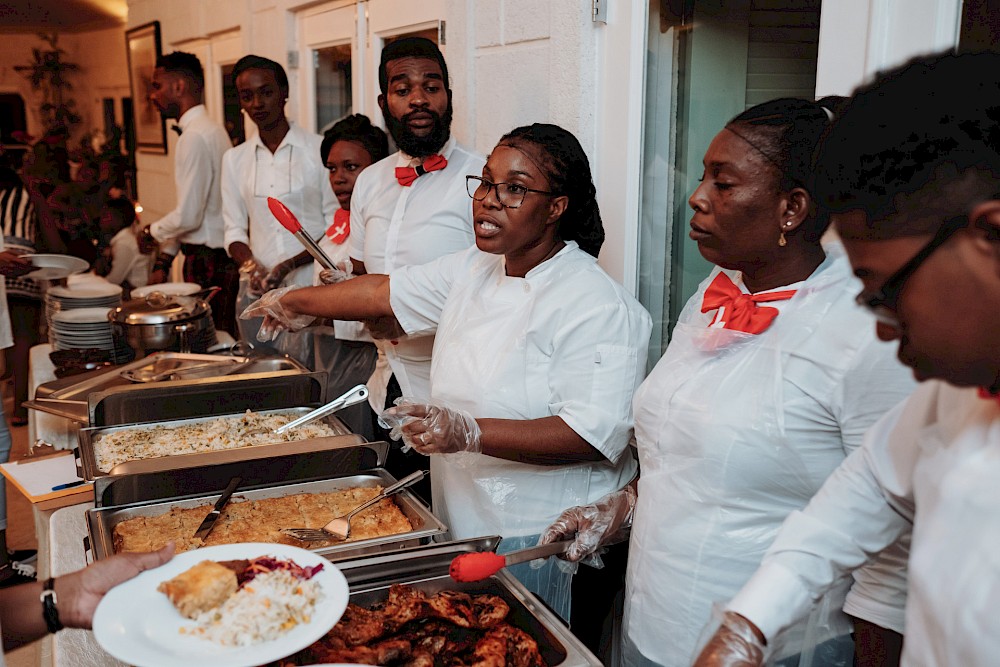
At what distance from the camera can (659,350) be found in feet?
6.54

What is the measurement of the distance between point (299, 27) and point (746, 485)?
367cm

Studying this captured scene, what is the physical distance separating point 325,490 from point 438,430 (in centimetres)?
41

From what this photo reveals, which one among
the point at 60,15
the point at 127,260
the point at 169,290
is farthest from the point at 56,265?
the point at 60,15

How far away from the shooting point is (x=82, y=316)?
315 cm

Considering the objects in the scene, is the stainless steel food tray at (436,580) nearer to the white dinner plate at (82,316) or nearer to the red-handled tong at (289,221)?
the red-handled tong at (289,221)

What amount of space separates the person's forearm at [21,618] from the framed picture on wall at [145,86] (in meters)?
6.03

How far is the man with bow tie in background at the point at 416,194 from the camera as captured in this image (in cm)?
232

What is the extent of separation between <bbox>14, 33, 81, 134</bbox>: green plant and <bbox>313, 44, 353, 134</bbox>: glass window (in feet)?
23.6

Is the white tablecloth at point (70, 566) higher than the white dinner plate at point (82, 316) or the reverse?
the reverse

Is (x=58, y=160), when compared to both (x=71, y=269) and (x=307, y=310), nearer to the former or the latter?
(x=71, y=269)

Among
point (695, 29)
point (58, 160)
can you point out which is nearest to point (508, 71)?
point (695, 29)

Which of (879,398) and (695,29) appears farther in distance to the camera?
(695,29)

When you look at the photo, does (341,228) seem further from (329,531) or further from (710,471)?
(710,471)

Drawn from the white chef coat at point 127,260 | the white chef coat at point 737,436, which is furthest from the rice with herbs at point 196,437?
the white chef coat at point 127,260
